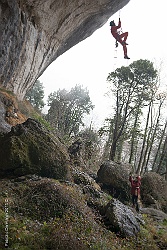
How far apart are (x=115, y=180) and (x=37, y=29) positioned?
966 cm

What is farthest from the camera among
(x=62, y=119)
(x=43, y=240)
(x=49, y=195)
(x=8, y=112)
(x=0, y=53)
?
(x=62, y=119)

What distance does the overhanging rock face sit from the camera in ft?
36.4

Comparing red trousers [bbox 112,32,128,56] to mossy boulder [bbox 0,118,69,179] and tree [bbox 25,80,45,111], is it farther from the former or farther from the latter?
tree [bbox 25,80,45,111]

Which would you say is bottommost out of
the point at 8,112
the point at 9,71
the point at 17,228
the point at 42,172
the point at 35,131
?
the point at 17,228

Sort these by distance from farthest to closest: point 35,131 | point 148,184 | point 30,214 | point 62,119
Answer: point 62,119 < point 148,184 < point 35,131 < point 30,214

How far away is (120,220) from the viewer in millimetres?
7070

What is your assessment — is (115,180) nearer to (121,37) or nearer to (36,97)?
(121,37)

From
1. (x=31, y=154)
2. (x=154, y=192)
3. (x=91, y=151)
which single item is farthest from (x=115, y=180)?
(x=31, y=154)

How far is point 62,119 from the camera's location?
92.8ft

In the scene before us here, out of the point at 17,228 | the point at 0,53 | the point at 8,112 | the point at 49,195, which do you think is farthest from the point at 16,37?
the point at 17,228

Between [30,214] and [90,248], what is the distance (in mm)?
1750

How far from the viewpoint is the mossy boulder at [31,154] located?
25.4ft

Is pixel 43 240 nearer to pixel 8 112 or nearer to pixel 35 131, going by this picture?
pixel 35 131

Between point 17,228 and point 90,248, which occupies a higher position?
point 17,228
